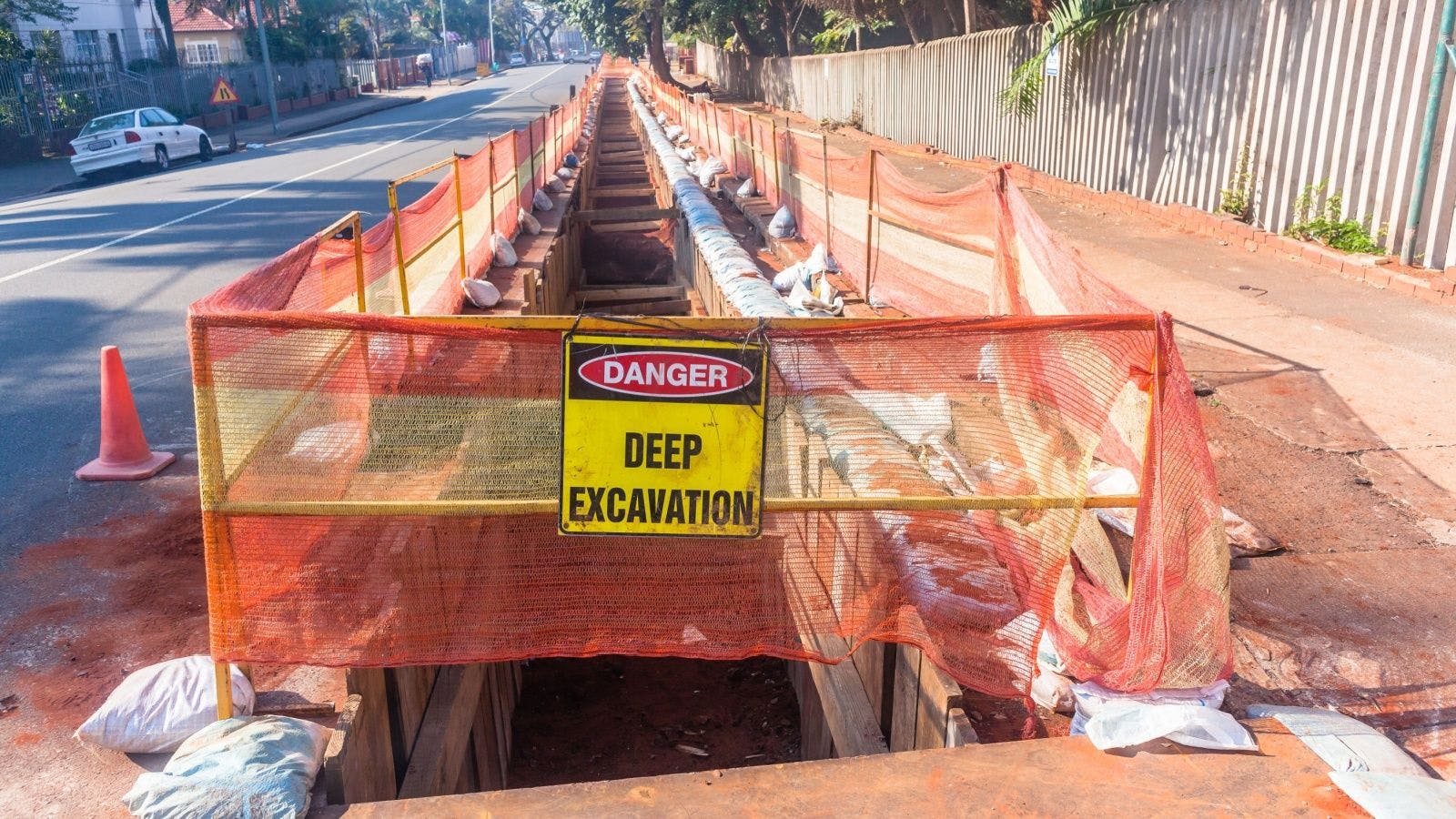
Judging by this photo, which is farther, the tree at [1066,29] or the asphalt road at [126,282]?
the tree at [1066,29]

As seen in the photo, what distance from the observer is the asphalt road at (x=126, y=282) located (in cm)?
625

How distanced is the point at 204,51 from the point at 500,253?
6153 cm

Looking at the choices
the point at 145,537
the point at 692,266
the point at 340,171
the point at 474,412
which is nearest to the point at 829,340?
the point at 474,412

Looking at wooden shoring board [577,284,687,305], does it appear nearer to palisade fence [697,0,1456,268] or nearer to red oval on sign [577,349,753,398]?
palisade fence [697,0,1456,268]

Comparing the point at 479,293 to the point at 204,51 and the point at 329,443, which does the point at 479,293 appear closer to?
the point at 329,443

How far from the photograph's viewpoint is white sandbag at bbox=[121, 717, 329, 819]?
9.37 feet

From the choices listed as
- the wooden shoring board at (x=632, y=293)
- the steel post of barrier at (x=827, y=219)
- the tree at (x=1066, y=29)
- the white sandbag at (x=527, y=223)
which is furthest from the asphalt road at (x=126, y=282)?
the tree at (x=1066, y=29)

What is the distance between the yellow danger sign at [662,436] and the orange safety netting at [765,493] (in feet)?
0.30

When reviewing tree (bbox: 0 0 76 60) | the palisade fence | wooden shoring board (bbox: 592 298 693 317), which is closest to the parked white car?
tree (bbox: 0 0 76 60)

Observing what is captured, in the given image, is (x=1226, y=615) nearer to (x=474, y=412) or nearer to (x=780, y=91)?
(x=474, y=412)

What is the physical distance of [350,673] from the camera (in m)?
3.37

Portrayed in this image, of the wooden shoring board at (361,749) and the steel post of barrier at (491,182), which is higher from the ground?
the steel post of barrier at (491,182)

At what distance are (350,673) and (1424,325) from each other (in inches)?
299

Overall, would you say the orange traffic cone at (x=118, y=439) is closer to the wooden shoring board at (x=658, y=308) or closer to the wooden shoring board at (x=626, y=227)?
the wooden shoring board at (x=658, y=308)
